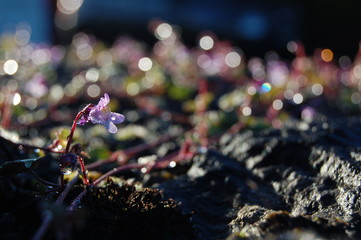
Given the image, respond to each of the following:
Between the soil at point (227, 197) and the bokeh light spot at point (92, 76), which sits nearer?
the soil at point (227, 197)

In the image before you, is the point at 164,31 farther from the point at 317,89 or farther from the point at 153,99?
the point at 317,89

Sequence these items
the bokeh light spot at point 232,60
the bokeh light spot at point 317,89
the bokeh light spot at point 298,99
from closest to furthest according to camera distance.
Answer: the bokeh light spot at point 298,99 < the bokeh light spot at point 317,89 < the bokeh light spot at point 232,60

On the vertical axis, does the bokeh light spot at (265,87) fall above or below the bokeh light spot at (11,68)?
below

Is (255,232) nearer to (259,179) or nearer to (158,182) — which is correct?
(259,179)

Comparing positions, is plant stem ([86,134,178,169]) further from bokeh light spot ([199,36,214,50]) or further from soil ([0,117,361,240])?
bokeh light spot ([199,36,214,50])

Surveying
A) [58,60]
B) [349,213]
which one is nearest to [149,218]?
[349,213]

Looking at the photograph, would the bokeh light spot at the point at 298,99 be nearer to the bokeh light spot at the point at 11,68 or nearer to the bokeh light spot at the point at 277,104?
the bokeh light spot at the point at 277,104

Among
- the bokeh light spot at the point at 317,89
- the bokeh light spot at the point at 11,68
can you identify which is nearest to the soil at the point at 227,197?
the bokeh light spot at the point at 317,89
